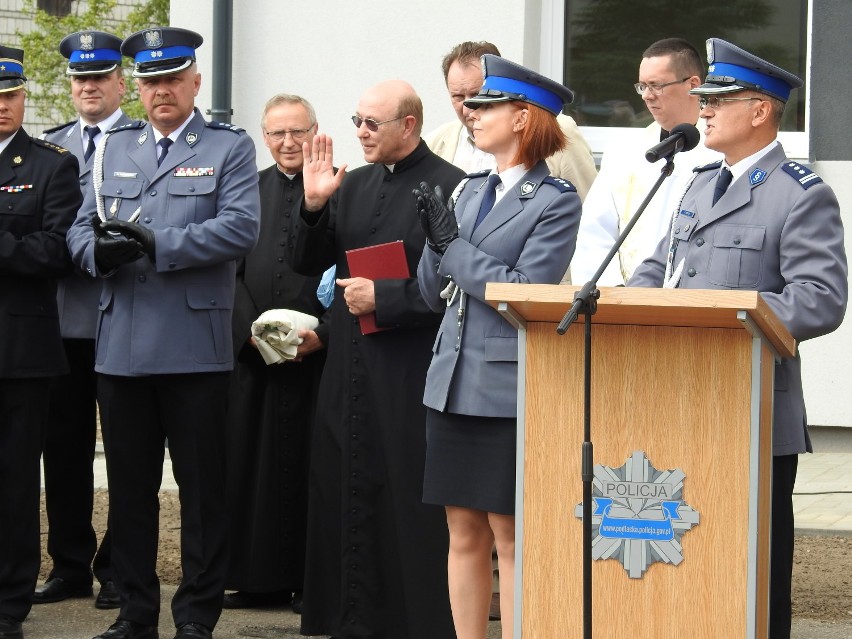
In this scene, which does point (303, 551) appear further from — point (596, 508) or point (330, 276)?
point (596, 508)

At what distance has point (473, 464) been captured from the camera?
472cm

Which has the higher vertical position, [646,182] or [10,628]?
[646,182]

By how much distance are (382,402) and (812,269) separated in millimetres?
1922

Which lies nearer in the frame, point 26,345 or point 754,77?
point 754,77

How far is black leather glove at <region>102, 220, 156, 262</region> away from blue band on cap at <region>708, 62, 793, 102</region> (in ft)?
7.02

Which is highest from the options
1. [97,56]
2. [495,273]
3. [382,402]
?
[97,56]

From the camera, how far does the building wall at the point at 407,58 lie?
929 centimetres

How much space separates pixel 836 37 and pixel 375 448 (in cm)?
498

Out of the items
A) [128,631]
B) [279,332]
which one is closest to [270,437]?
[279,332]

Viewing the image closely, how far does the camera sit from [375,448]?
5.67 meters

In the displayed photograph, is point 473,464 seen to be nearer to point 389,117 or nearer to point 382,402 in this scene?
point 382,402

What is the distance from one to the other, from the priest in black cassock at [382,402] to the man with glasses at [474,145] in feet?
2.21

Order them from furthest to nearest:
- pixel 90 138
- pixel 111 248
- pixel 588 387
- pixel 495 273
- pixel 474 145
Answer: pixel 90 138 → pixel 474 145 → pixel 111 248 → pixel 495 273 → pixel 588 387

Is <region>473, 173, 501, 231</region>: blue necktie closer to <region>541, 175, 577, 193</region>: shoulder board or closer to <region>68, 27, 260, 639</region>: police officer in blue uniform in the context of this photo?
<region>541, 175, 577, 193</region>: shoulder board
